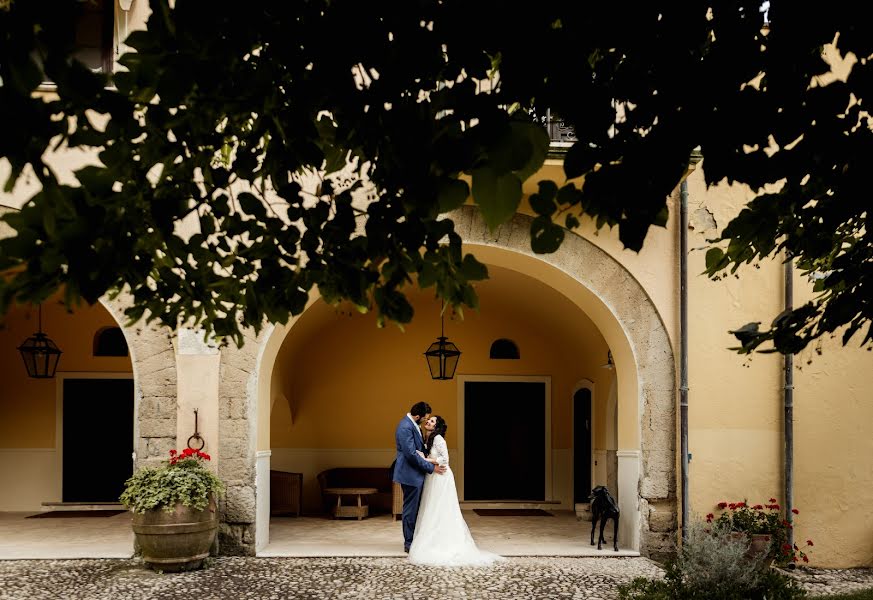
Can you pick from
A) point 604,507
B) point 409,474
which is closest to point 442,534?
point 409,474

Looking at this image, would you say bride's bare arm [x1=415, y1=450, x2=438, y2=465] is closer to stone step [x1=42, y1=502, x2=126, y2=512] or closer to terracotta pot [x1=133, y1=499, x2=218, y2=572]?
terracotta pot [x1=133, y1=499, x2=218, y2=572]

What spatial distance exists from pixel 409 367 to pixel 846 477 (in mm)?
6936

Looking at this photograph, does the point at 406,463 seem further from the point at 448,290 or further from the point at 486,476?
the point at 448,290

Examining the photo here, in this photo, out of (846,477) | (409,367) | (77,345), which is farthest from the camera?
(409,367)

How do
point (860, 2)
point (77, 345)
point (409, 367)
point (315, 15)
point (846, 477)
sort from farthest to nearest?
point (409, 367), point (77, 345), point (846, 477), point (315, 15), point (860, 2)

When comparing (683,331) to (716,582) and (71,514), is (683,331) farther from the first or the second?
(71,514)

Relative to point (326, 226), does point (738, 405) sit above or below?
below

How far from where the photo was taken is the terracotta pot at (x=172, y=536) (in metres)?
7.89

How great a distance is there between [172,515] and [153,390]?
1.43 m

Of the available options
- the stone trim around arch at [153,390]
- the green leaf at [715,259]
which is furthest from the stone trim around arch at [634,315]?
the green leaf at [715,259]

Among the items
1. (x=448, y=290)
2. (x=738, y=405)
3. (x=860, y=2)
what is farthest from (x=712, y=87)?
(x=738, y=405)

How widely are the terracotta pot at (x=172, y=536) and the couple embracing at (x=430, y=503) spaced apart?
219cm

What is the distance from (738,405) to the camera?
29.9 feet

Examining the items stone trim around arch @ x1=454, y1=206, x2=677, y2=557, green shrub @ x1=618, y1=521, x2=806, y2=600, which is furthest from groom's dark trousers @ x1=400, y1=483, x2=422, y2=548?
green shrub @ x1=618, y1=521, x2=806, y2=600
